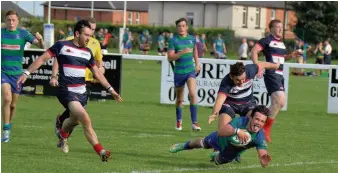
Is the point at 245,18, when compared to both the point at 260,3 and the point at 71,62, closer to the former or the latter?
the point at 260,3

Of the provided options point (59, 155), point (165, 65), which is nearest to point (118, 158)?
point (59, 155)

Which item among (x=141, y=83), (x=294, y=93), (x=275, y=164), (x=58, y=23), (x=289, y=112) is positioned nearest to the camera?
(x=275, y=164)

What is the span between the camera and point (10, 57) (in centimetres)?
1378

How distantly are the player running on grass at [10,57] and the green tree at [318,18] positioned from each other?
2132 inches

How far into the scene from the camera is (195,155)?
12.6 metres

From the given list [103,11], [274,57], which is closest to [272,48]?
[274,57]

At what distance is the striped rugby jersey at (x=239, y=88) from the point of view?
11422 millimetres

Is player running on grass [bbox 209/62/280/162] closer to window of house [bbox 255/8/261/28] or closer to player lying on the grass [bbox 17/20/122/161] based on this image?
player lying on the grass [bbox 17/20/122/161]

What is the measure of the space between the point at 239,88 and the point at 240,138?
4.51 ft

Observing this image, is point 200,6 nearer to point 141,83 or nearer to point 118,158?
point 141,83

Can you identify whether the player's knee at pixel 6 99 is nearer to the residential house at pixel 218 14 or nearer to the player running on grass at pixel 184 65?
the player running on grass at pixel 184 65

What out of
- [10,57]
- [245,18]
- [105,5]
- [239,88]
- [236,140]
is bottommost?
[236,140]

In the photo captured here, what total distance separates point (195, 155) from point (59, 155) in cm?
200

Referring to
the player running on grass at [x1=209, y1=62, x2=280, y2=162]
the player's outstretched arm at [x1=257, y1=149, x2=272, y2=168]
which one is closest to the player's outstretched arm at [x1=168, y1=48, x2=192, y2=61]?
the player running on grass at [x1=209, y1=62, x2=280, y2=162]
